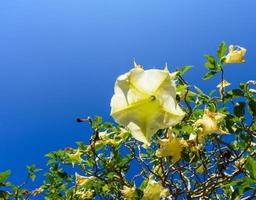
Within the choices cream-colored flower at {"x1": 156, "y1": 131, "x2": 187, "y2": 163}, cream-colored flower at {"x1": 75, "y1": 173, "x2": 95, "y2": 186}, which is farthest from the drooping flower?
cream-colored flower at {"x1": 75, "y1": 173, "x2": 95, "y2": 186}

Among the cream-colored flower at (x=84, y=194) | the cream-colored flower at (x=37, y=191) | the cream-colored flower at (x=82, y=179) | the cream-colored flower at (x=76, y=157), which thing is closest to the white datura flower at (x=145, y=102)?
the cream-colored flower at (x=76, y=157)

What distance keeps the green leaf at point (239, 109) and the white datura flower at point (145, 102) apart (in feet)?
4.07

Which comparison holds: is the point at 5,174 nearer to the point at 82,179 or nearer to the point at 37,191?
the point at 82,179

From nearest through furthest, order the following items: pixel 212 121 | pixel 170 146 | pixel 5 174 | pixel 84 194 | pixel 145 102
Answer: pixel 145 102 → pixel 212 121 → pixel 170 146 → pixel 5 174 → pixel 84 194

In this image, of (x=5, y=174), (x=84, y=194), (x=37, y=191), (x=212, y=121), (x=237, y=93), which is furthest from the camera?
(x=37, y=191)

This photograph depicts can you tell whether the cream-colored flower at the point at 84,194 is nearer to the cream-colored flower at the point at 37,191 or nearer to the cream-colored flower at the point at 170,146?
the cream-colored flower at the point at 37,191

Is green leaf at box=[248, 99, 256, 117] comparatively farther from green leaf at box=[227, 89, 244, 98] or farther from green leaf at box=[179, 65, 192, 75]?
green leaf at box=[179, 65, 192, 75]

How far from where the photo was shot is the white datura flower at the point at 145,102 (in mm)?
1642

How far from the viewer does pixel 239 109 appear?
9.25 feet

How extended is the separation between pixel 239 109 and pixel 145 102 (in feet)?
4.35

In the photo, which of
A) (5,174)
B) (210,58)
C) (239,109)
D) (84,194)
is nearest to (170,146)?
(239,109)

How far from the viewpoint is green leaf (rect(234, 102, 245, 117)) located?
281cm

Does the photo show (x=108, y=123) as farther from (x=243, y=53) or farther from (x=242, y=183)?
(x=242, y=183)

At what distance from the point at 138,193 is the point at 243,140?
0.94 m
